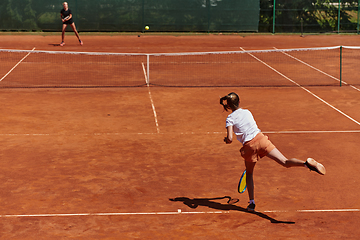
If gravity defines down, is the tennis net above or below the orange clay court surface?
above

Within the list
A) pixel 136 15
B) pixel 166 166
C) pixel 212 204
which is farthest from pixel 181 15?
pixel 212 204

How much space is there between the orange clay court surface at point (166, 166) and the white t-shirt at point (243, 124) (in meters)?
1.18

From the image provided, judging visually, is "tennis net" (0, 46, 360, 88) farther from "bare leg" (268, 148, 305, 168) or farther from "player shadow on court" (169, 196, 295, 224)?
"bare leg" (268, 148, 305, 168)

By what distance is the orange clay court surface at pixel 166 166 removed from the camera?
22.4 ft

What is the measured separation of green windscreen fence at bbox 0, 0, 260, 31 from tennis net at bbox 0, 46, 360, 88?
7.48 meters

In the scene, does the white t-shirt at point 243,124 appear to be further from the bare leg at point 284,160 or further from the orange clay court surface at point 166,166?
the orange clay court surface at point 166,166

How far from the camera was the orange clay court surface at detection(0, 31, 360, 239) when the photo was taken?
6.84m

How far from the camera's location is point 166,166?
9266mm

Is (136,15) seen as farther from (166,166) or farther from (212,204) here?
(212,204)

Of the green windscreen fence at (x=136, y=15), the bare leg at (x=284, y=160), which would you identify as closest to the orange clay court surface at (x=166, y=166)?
the bare leg at (x=284, y=160)

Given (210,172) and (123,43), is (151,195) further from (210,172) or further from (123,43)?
(123,43)

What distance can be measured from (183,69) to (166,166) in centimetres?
1182

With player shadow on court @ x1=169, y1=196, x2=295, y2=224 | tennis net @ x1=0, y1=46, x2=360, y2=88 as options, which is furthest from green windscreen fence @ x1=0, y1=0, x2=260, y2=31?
player shadow on court @ x1=169, y1=196, x2=295, y2=224

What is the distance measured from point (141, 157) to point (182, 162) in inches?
33.7
